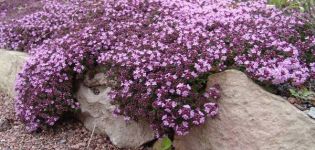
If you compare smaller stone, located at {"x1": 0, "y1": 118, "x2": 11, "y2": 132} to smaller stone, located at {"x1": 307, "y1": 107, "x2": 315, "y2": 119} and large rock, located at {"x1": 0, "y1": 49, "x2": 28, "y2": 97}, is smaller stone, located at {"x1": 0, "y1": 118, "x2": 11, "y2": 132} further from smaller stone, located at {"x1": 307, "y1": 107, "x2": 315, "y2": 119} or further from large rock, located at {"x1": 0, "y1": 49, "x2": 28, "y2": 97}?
smaller stone, located at {"x1": 307, "y1": 107, "x2": 315, "y2": 119}

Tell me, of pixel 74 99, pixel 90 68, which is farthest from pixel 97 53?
pixel 74 99

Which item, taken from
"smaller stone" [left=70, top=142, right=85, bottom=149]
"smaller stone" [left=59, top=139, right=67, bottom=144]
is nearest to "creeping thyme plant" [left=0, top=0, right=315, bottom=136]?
"smaller stone" [left=59, top=139, right=67, bottom=144]

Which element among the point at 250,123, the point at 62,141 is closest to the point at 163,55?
the point at 250,123

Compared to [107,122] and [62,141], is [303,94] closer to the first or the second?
[107,122]

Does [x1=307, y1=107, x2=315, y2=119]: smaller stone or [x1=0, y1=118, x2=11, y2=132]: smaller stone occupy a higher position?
[x1=307, y1=107, x2=315, y2=119]: smaller stone

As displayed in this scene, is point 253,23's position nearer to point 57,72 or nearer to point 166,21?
point 166,21

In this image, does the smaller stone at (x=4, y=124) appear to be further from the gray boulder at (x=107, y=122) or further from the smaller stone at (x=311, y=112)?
the smaller stone at (x=311, y=112)
